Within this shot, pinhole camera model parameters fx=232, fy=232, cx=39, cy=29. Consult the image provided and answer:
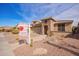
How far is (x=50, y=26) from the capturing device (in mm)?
2664

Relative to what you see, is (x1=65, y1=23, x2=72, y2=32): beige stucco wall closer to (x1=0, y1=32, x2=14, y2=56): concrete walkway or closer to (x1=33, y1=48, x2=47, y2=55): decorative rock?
(x1=33, y1=48, x2=47, y2=55): decorative rock

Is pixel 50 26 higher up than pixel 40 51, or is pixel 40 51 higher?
pixel 50 26

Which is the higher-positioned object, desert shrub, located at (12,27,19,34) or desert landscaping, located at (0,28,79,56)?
desert shrub, located at (12,27,19,34)

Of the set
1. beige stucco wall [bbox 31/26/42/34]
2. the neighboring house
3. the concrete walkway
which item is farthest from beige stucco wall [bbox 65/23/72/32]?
the concrete walkway

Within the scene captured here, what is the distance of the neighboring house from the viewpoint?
2.63 meters

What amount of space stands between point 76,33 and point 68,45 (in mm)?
164

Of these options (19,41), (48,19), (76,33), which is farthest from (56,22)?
(19,41)

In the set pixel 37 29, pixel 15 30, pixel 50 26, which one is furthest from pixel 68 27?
pixel 15 30

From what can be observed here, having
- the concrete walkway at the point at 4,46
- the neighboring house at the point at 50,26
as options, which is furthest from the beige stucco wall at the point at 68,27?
the concrete walkway at the point at 4,46

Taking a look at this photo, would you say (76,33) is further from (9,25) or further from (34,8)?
(9,25)

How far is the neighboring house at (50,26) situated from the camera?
8.63 ft

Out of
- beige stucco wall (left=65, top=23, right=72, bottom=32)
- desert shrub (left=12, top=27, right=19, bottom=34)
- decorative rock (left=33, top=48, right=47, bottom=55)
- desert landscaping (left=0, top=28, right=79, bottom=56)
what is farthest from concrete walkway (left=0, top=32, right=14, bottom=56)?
beige stucco wall (left=65, top=23, right=72, bottom=32)

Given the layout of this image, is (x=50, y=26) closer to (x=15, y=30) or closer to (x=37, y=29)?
(x=37, y=29)

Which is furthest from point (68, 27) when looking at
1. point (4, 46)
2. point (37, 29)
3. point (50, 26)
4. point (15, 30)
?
point (4, 46)
